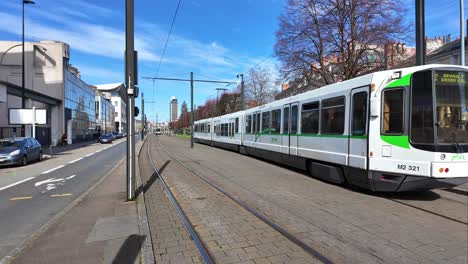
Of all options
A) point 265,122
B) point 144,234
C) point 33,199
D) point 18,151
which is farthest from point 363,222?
point 18,151

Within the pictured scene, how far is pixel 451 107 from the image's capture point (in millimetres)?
6965

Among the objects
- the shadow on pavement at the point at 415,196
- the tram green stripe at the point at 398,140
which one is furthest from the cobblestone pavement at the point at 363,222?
the tram green stripe at the point at 398,140

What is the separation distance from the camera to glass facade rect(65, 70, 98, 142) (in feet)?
141

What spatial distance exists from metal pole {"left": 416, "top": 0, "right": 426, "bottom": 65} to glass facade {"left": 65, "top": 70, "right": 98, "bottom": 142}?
4192cm

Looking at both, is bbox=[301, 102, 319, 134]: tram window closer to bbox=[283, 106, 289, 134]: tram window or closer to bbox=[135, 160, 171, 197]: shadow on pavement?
bbox=[283, 106, 289, 134]: tram window

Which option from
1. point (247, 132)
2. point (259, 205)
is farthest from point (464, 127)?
point (247, 132)

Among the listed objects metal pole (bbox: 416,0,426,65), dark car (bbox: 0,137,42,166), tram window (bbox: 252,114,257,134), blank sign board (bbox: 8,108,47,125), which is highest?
metal pole (bbox: 416,0,426,65)

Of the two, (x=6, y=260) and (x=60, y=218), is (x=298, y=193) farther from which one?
(x=6, y=260)

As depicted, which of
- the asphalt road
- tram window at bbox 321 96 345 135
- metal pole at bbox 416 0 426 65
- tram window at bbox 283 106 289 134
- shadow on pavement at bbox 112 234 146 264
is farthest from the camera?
tram window at bbox 283 106 289 134

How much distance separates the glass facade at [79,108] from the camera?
4303 cm

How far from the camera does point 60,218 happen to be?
6.11 m

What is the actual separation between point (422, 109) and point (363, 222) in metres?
3.09

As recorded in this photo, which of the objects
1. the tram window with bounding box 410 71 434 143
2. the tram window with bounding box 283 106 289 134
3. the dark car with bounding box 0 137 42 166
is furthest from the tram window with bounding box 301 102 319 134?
the dark car with bounding box 0 137 42 166

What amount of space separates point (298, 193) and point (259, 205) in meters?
1.76
